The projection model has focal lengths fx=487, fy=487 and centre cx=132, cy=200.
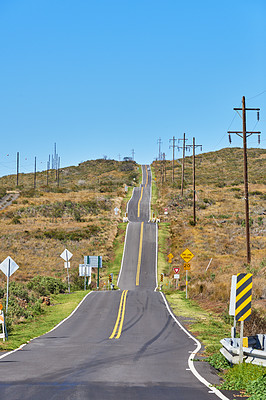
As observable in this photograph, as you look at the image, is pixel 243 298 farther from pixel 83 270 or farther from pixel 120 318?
pixel 83 270

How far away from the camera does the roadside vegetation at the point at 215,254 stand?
56.9 ft

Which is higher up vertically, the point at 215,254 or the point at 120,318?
the point at 215,254

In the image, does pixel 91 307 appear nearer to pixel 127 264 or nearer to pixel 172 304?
pixel 172 304

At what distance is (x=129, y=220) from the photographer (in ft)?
262

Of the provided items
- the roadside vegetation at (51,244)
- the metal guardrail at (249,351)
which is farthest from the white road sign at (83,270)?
the metal guardrail at (249,351)

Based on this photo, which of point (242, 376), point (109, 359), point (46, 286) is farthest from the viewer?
point (46, 286)

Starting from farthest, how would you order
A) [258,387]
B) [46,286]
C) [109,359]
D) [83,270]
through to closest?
[83,270] → [46,286] → [109,359] → [258,387]

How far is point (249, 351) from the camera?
466 inches

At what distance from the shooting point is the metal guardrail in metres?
11.5

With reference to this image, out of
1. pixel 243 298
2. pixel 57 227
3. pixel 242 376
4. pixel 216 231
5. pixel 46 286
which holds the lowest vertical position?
pixel 46 286

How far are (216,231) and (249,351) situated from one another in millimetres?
52346

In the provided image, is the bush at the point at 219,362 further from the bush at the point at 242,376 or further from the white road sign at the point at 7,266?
the white road sign at the point at 7,266

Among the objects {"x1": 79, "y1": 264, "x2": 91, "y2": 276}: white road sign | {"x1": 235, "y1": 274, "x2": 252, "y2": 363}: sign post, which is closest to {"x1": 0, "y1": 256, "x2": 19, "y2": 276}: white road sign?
{"x1": 235, "y1": 274, "x2": 252, "y2": 363}: sign post

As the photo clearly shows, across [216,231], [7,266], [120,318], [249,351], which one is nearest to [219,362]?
[249,351]
